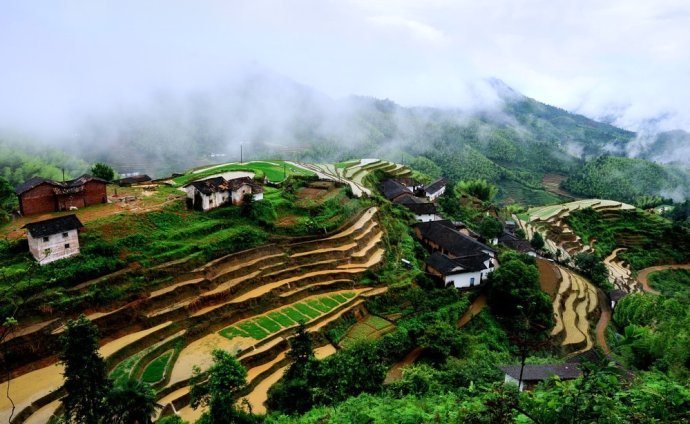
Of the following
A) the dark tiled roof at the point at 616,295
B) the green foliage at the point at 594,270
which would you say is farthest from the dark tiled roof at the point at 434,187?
the dark tiled roof at the point at 616,295

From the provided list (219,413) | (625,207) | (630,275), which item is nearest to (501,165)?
(625,207)

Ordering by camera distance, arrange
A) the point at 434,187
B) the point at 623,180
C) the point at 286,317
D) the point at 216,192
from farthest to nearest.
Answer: the point at 623,180 < the point at 434,187 < the point at 216,192 < the point at 286,317

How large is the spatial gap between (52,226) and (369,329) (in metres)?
16.9

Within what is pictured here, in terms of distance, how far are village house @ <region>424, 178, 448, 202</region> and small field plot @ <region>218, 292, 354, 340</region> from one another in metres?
31.1

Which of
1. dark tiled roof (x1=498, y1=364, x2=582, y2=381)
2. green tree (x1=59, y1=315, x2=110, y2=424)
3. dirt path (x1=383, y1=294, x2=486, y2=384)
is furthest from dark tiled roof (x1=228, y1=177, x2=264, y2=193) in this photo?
dark tiled roof (x1=498, y1=364, x2=582, y2=381)

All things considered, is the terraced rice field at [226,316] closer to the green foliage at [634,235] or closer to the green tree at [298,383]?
the green tree at [298,383]

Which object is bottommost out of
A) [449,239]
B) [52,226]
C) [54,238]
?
[449,239]

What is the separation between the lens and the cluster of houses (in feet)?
65.6

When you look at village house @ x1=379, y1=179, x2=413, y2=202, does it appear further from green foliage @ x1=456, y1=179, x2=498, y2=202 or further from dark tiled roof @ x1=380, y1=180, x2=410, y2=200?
green foliage @ x1=456, y1=179, x2=498, y2=202

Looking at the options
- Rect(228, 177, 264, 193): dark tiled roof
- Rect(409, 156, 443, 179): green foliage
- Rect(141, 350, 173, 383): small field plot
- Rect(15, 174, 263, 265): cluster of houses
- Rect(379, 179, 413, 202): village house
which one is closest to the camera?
Rect(141, 350, 173, 383): small field plot

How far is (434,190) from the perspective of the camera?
189 feet

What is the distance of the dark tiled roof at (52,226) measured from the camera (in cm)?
1969

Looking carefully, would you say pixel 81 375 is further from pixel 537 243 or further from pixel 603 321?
pixel 537 243

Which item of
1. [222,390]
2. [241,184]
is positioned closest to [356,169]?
A: [241,184]
